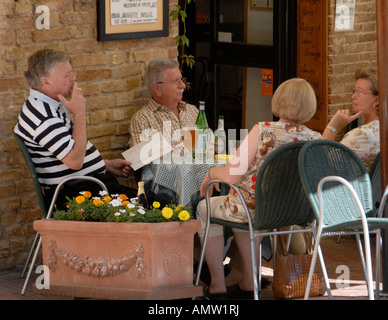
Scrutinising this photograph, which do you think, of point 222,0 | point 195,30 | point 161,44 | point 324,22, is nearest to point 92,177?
point 161,44

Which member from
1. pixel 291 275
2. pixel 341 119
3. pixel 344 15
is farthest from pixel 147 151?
pixel 344 15

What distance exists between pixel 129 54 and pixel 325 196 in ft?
7.48

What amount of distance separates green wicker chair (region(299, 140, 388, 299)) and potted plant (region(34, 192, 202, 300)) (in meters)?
0.63

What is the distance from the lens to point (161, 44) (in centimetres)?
660

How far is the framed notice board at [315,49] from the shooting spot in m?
7.68

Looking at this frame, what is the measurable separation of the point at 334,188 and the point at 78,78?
2.13m

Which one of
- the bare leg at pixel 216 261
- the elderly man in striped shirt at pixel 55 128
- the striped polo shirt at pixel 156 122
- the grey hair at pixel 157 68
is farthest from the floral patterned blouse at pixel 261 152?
the grey hair at pixel 157 68

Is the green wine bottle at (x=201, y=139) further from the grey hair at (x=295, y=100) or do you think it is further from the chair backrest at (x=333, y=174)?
the chair backrest at (x=333, y=174)

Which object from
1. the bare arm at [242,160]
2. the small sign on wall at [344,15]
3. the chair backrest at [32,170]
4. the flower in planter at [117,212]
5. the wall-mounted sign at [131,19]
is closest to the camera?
the flower in planter at [117,212]

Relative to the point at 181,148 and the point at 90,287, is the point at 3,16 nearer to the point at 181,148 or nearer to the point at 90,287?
the point at 181,148

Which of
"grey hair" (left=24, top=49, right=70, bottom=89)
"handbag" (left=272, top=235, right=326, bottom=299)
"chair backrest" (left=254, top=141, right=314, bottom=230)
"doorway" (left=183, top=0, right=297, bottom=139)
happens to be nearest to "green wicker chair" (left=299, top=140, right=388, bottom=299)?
"chair backrest" (left=254, top=141, right=314, bottom=230)

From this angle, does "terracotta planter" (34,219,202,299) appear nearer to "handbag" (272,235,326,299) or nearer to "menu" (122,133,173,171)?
"handbag" (272,235,326,299)

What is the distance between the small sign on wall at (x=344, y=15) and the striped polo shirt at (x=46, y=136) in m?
3.05

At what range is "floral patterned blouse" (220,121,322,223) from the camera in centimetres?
506
